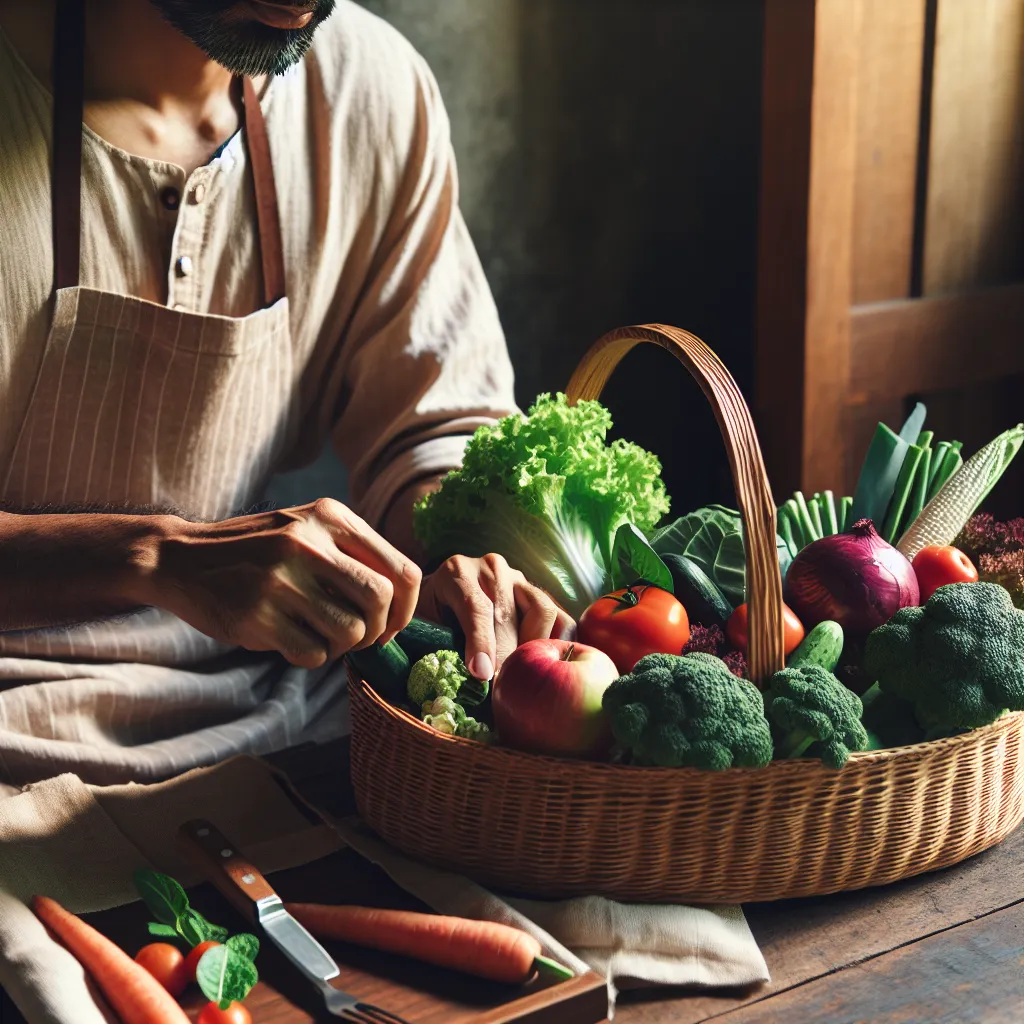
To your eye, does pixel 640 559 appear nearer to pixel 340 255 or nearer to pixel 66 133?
pixel 340 255

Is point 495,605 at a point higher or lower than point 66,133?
lower

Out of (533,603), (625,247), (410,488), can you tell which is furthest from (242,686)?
(625,247)

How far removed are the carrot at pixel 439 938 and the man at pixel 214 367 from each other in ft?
0.68

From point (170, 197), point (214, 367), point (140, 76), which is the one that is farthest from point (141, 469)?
point (140, 76)

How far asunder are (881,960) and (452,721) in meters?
0.38

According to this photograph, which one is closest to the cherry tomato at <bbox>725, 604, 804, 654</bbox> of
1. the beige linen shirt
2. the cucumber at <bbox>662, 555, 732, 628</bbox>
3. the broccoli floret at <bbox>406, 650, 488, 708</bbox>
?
the cucumber at <bbox>662, 555, 732, 628</bbox>

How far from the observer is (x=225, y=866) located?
0.98 metres

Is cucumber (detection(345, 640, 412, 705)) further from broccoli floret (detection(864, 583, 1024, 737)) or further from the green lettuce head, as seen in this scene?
broccoli floret (detection(864, 583, 1024, 737))

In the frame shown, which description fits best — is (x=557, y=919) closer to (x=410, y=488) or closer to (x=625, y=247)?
(x=410, y=488)

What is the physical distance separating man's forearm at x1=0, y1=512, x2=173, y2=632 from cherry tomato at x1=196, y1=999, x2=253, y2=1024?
1.32 ft

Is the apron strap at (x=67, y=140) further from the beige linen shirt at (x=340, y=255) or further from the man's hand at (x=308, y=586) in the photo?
the man's hand at (x=308, y=586)

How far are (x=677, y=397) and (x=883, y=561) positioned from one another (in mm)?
1524

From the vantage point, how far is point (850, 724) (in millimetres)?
938

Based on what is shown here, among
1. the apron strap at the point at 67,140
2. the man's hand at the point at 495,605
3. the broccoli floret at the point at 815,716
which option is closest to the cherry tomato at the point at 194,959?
the man's hand at the point at 495,605
